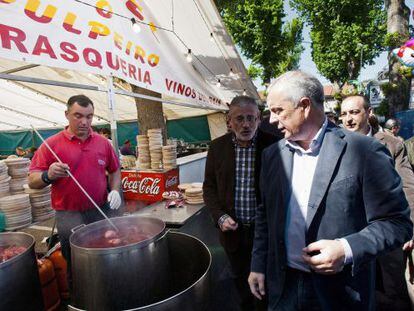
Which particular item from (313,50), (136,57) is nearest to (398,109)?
(136,57)

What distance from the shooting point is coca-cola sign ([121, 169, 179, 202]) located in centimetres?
391

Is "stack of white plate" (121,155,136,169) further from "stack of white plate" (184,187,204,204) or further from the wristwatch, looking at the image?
the wristwatch

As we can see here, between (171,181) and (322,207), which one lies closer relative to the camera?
(322,207)

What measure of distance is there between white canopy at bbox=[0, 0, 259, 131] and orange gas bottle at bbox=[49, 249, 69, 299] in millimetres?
1801

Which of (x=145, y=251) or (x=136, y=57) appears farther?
(x=136, y=57)

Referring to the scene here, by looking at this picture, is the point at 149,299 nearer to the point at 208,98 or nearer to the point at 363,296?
the point at 363,296

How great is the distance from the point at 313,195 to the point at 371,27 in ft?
82.7

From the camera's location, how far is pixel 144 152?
4.09 m

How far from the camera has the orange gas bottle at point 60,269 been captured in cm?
281

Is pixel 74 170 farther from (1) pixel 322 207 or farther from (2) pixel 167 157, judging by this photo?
(1) pixel 322 207

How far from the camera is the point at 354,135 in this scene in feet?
4.71

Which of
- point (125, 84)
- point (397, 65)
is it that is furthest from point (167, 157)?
point (397, 65)

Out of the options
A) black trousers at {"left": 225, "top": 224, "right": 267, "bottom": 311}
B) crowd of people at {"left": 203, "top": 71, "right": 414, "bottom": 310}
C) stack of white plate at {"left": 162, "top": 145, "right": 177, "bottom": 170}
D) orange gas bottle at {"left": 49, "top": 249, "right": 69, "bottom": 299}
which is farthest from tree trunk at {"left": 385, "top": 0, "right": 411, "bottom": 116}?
orange gas bottle at {"left": 49, "top": 249, "right": 69, "bottom": 299}

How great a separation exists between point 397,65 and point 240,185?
1074 centimetres
